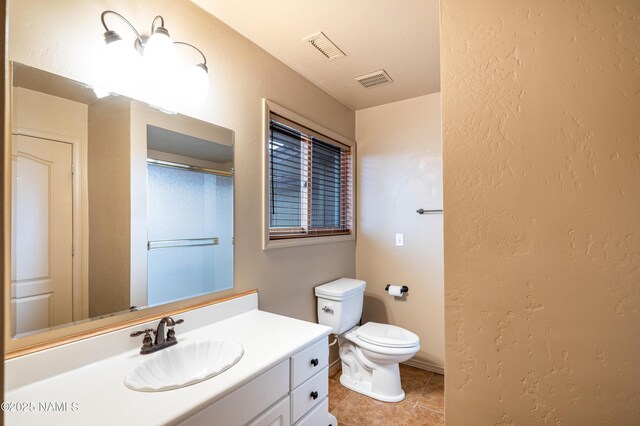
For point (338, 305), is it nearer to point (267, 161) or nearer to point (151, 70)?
point (267, 161)

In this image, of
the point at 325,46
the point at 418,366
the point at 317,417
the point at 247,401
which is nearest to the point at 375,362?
the point at 418,366

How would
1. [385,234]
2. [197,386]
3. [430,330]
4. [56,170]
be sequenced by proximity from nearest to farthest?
[197,386] < [56,170] < [430,330] < [385,234]

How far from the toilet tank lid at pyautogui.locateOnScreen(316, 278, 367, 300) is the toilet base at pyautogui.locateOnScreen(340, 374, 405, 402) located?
2.14ft

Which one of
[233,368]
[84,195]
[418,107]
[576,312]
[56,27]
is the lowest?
[233,368]

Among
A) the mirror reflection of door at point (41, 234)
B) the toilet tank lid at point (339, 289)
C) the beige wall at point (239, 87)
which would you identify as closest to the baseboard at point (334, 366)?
the beige wall at point (239, 87)

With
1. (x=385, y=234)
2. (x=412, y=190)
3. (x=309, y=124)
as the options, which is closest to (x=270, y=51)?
(x=309, y=124)

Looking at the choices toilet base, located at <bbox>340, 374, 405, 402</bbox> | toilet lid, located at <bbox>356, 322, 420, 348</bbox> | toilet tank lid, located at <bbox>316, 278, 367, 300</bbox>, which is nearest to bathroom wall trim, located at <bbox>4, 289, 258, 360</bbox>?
toilet tank lid, located at <bbox>316, 278, 367, 300</bbox>

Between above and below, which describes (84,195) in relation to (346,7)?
below

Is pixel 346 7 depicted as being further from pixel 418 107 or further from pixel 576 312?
pixel 576 312

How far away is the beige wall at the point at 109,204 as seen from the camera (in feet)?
3.79

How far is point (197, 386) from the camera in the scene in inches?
37.8

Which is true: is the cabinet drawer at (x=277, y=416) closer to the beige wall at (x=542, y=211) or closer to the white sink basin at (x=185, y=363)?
the white sink basin at (x=185, y=363)

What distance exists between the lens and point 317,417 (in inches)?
55.7

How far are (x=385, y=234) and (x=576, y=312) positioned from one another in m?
2.18
